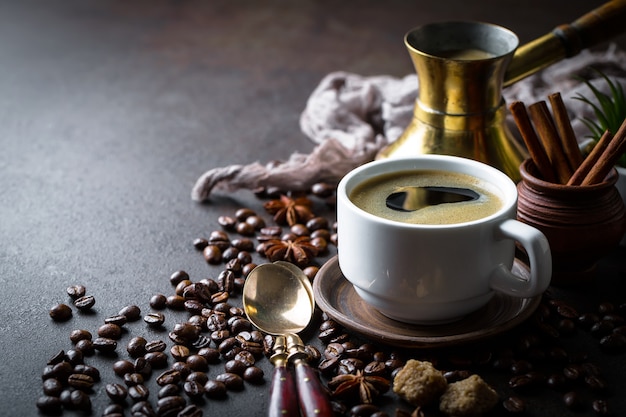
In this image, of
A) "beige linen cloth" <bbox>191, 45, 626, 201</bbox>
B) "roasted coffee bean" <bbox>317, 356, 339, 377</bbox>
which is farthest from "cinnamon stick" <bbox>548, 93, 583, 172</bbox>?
"roasted coffee bean" <bbox>317, 356, 339, 377</bbox>

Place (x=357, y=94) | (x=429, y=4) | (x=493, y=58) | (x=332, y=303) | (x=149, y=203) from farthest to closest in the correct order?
(x=429, y=4) → (x=357, y=94) → (x=149, y=203) → (x=493, y=58) → (x=332, y=303)

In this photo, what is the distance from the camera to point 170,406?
1094 millimetres

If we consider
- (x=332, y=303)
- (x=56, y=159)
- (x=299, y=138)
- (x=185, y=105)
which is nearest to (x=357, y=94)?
(x=299, y=138)

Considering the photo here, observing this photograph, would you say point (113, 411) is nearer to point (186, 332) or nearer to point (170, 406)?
point (170, 406)

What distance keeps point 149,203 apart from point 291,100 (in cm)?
67

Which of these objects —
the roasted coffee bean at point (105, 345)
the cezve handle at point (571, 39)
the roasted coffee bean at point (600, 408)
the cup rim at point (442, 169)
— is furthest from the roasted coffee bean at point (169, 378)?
the cezve handle at point (571, 39)

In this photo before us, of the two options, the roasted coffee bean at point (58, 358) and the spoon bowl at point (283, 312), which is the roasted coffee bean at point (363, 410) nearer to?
the spoon bowl at point (283, 312)

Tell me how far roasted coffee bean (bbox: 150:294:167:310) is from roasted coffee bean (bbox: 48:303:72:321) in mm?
137

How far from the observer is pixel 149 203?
5.75ft

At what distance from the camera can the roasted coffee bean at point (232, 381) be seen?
1150 millimetres

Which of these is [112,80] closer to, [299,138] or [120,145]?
[120,145]

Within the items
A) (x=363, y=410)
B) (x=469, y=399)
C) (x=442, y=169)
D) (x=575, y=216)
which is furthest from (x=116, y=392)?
(x=575, y=216)

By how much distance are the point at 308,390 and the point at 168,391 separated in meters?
0.21

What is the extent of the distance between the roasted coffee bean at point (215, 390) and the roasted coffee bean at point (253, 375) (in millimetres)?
41
